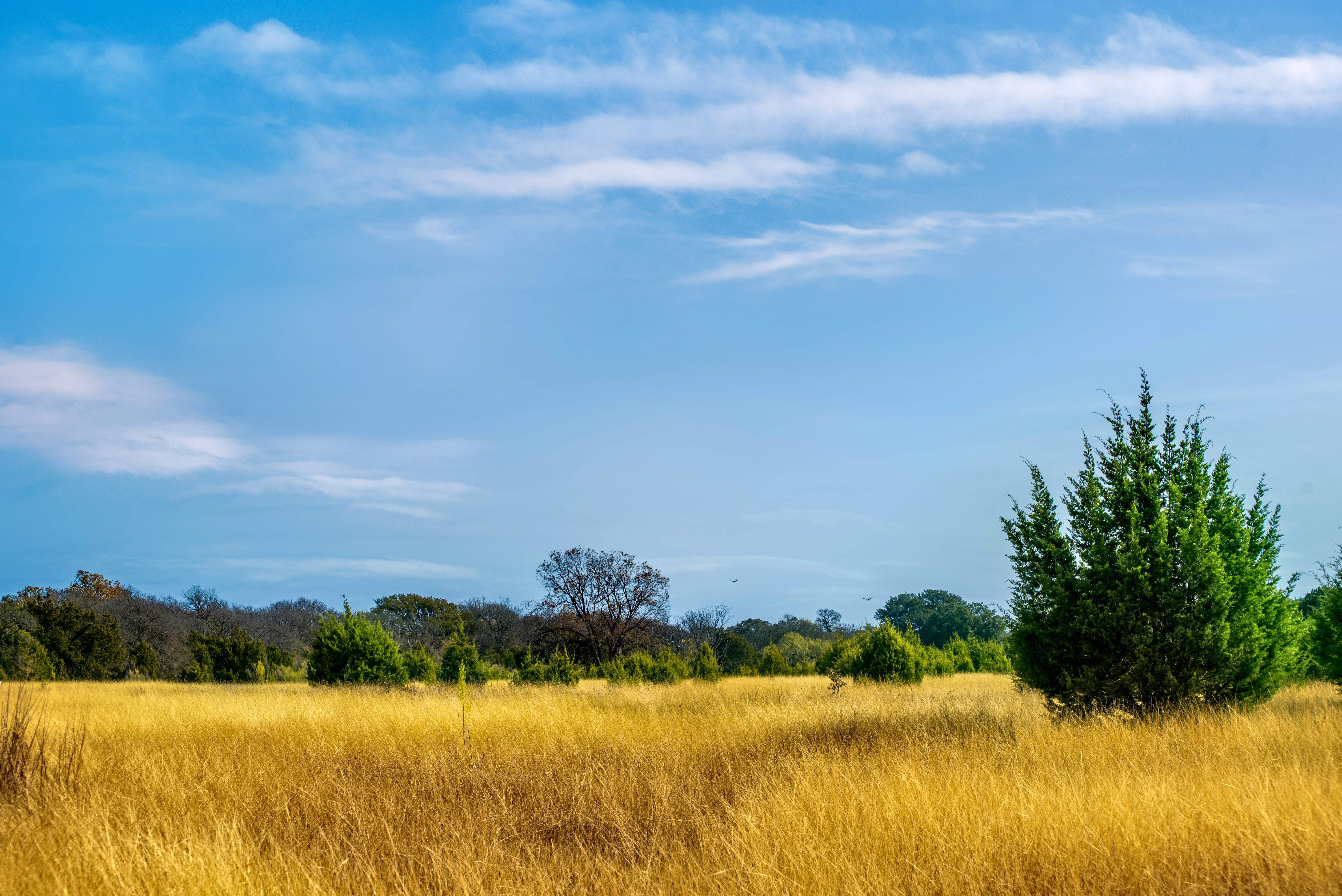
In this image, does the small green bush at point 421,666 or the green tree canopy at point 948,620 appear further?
the green tree canopy at point 948,620

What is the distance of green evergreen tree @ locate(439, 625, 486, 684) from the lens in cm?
2403

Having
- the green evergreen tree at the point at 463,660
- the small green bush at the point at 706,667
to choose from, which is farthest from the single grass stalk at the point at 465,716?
the small green bush at the point at 706,667

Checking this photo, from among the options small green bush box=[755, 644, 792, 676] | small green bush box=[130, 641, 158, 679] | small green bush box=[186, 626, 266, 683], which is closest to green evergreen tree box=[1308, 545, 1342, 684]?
small green bush box=[755, 644, 792, 676]

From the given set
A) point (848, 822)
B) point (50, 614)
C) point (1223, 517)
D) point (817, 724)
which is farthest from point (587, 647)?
point (848, 822)

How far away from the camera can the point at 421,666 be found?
1052 inches

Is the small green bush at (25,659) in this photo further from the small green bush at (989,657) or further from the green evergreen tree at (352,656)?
the small green bush at (989,657)

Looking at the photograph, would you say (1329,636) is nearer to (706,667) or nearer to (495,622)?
(706,667)

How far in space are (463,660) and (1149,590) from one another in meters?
18.8

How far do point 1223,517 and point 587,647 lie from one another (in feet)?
103

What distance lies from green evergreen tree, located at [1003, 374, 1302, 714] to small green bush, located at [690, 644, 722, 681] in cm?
1654

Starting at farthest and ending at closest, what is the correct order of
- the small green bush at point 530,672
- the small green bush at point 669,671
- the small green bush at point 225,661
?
the small green bush at point 225,661 < the small green bush at point 669,671 < the small green bush at point 530,672

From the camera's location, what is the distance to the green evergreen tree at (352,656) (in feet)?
66.4

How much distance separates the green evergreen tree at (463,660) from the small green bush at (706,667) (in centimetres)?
703

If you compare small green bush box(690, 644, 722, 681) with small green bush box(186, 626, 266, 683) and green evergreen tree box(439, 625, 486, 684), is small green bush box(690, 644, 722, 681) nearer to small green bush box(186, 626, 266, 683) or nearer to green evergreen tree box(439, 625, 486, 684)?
green evergreen tree box(439, 625, 486, 684)
